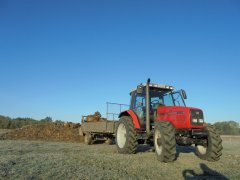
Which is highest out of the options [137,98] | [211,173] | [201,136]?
[137,98]

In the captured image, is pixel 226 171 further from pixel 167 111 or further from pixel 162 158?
pixel 167 111

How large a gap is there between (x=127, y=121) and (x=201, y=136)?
112 inches

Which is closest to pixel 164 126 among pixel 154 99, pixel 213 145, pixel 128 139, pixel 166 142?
pixel 166 142

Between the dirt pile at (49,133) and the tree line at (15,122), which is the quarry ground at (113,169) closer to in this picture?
the dirt pile at (49,133)

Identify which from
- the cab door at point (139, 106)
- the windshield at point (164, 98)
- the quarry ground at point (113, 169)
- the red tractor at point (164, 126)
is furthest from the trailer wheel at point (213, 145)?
the cab door at point (139, 106)

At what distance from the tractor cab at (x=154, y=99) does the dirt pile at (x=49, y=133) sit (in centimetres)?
977

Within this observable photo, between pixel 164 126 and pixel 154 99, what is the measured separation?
2.58 m

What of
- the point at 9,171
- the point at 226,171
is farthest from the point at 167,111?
the point at 9,171

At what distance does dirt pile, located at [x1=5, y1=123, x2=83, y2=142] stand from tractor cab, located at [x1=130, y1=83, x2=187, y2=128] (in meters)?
9.77

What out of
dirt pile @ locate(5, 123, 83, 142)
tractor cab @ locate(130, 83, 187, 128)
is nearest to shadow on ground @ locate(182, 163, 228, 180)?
tractor cab @ locate(130, 83, 187, 128)

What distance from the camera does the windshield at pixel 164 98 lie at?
11.1 m

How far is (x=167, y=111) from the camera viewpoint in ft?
33.0

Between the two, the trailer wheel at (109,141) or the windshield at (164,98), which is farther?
the trailer wheel at (109,141)

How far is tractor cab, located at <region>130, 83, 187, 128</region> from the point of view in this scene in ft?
35.8
